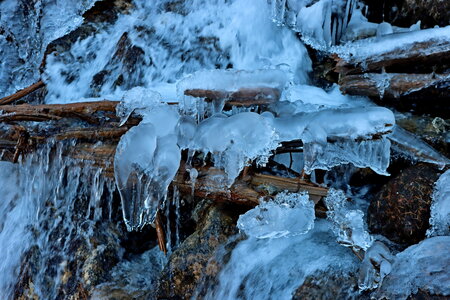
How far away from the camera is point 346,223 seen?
2.52m

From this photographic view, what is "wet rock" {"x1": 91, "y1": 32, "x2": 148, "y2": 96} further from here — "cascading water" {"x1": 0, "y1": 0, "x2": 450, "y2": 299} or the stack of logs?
the stack of logs

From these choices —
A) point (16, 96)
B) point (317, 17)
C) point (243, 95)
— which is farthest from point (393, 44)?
point (16, 96)

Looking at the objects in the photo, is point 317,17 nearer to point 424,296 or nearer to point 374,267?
point 374,267

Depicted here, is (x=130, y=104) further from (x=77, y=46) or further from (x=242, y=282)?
(x=77, y=46)

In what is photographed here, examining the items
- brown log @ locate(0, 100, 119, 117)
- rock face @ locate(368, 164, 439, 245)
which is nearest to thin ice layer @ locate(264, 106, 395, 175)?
rock face @ locate(368, 164, 439, 245)

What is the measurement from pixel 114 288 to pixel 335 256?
5.32ft

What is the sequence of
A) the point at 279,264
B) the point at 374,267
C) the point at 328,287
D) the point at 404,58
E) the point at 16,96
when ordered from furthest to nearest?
the point at 16,96 < the point at 404,58 < the point at 279,264 < the point at 328,287 < the point at 374,267

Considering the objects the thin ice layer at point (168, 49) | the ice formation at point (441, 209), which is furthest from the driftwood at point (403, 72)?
the ice formation at point (441, 209)

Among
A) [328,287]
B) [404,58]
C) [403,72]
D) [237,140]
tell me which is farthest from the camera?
[403,72]

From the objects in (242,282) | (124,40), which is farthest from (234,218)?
(124,40)

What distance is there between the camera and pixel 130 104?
10.3ft

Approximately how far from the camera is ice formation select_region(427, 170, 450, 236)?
8.02 ft

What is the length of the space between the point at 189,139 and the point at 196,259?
2.63ft

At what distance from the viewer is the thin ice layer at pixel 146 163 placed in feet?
8.96
